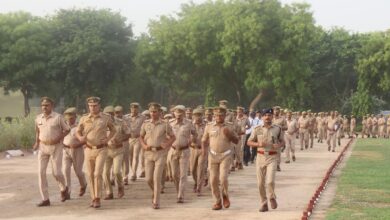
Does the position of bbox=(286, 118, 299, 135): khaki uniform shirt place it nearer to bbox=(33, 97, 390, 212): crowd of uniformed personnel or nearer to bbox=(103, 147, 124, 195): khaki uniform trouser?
bbox=(33, 97, 390, 212): crowd of uniformed personnel

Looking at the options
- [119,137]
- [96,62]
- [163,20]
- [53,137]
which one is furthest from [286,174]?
[163,20]

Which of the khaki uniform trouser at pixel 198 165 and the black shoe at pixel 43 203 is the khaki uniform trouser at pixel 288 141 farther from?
the black shoe at pixel 43 203

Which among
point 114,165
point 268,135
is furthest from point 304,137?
point 268,135

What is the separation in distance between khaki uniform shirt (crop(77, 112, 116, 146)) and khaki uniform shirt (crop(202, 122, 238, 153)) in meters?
1.97

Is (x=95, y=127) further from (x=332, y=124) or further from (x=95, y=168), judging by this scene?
(x=332, y=124)

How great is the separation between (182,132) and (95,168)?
7.91 feet

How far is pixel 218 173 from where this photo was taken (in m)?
13.3

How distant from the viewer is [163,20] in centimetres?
5822

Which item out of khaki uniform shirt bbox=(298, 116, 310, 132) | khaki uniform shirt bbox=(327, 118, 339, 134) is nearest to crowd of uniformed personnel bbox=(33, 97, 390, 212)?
khaki uniform shirt bbox=(327, 118, 339, 134)

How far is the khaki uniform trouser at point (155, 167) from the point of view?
13.4 metres

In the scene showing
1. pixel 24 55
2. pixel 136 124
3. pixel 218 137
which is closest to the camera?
pixel 218 137

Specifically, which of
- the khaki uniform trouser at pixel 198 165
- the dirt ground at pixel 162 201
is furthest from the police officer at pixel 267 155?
the khaki uniform trouser at pixel 198 165

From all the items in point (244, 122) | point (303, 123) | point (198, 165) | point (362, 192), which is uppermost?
point (244, 122)

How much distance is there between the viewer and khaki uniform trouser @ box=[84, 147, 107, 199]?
13359 mm
